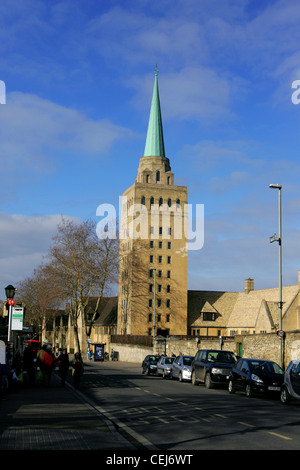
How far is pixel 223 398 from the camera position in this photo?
2300cm

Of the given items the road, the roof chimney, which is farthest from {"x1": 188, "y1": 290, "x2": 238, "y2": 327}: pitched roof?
the road

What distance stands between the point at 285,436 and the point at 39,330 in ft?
375

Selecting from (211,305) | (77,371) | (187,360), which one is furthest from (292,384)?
(211,305)

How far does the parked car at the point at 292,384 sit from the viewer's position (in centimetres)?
2012

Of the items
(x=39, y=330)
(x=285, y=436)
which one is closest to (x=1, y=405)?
(x=285, y=436)

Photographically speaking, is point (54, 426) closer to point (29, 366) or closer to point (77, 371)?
point (77, 371)

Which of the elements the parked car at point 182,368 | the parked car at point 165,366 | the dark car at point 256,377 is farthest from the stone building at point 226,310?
the dark car at point 256,377

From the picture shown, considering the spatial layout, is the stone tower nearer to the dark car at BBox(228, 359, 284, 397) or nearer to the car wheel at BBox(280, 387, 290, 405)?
the dark car at BBox(228, 359, 284, 397)

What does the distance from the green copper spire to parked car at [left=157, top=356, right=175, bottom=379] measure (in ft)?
237

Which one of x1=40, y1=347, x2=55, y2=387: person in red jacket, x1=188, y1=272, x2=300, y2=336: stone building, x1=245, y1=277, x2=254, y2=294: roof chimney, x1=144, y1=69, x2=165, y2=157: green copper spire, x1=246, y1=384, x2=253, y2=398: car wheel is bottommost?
x1=246, y1=384, x2=253, y2=398: car wheel

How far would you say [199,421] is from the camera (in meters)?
15.1

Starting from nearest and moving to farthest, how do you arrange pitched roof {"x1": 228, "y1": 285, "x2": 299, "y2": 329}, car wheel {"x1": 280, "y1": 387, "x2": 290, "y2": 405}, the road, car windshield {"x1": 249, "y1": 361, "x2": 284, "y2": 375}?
1. the road
2. car wheel {"x1": 280, "y1": 387, "x2": 290, "y2": 405}
3. car windshield {"x1": 249, "y1": 361, "x2": 284, "y2": 375}
4. pitched roof {"x1": 228, "y1": 285, "x2": 299, "y2": 329}

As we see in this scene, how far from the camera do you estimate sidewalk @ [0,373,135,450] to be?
35.2 feet

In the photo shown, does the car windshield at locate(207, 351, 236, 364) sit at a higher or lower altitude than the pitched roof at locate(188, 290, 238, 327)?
lower
